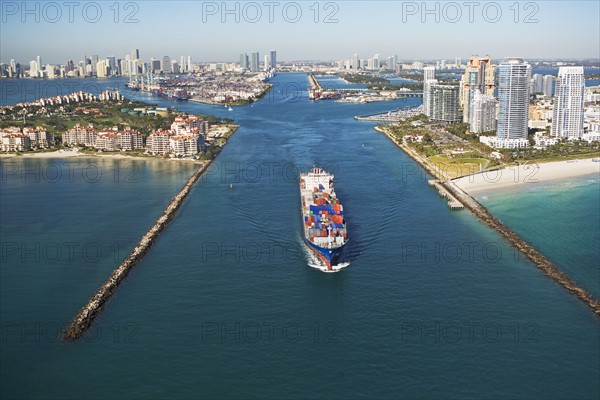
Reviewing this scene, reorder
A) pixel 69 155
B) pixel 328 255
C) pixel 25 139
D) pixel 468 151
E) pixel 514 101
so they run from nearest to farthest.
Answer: pixel 328 255, pixel 468 151, pixel 69 155, pixel 514 101, pixel 25 139

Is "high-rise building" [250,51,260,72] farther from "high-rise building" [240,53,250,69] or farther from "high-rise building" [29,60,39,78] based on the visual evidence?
"high-rise building" [29,60,39,78]

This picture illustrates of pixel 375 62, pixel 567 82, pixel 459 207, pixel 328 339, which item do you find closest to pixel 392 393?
pixel 328 339

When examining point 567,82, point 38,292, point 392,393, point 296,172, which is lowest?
point 392,393

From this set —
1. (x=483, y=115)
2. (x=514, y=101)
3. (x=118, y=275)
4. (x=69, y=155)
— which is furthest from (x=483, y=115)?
(x=118, y=275)

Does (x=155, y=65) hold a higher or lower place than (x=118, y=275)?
higher

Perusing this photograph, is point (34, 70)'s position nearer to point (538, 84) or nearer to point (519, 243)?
point (538, 84)

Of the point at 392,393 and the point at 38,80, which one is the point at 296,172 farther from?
the point at 38,80
